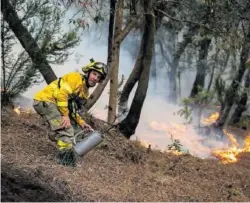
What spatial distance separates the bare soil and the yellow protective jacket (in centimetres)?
90

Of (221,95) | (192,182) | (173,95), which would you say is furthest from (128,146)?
(173,95)

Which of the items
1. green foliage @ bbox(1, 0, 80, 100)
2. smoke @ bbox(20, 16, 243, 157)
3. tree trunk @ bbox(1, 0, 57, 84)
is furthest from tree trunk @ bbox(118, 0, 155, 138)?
tree trunk @ bbox(1, 0, 57, 84)

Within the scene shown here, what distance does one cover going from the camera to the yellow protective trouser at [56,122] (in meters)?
7.31

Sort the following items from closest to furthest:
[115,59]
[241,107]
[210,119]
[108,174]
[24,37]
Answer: [108,174] → [24,37] → [115,59] → [241,107] → [210,119]

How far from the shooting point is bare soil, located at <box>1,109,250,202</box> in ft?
19.5

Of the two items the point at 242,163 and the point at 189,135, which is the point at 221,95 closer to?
the point at 189,135

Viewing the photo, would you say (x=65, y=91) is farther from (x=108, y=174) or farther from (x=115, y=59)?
(x=115, y=59)

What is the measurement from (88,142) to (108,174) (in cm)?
64

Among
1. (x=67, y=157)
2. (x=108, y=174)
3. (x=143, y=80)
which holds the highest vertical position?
(x=67, y=157)

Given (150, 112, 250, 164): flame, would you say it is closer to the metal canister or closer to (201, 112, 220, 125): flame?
(201, 112, 220, 125): flame

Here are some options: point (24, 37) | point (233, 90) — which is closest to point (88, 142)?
point (24, 37)

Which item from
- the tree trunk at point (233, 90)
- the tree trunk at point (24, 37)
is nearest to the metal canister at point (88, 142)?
the tree trunk at point (24, 37)

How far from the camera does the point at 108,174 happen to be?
7.68 metres

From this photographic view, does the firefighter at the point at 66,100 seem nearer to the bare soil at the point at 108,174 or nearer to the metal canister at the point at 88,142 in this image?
the metal canister at the point at 88,142
